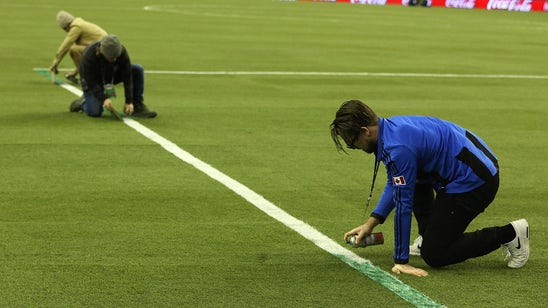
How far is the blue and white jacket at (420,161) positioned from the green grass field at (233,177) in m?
0.54

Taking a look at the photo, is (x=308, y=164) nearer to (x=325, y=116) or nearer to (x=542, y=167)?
(x=542, y=167)

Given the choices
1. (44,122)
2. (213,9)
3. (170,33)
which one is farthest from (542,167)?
(213,9)

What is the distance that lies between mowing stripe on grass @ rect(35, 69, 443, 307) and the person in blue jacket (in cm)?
23

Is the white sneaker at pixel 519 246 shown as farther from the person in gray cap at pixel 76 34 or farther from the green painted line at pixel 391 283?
the person in gray cap at pixel 76 34

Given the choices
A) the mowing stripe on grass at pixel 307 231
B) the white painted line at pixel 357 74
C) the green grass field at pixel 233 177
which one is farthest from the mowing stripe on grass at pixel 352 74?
the mowing stripe on grass at pixel 307 231

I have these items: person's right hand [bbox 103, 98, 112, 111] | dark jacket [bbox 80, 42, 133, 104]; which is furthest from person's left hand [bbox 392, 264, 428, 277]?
dark jacket [bbox 80, 42, 133, 104]

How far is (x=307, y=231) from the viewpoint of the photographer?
30.5ft

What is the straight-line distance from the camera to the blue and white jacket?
7500 millimetres

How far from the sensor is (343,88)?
2005 centimetres

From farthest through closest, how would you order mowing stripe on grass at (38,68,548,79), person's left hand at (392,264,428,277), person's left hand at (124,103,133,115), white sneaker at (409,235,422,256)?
mowing stripe on grass at (38,68,548,79), person's left hand at (124,103,133,115), white sneaker at (409,235,422,256), person's left hand at (392,264,428,277)

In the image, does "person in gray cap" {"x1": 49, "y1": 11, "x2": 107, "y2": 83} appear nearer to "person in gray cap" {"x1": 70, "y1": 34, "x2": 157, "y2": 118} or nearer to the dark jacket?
"person in gray cap" {"x1": 70, "y1": 34, "x2": 157, "y2": 118}

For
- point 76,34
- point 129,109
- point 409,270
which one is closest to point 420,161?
point 409,270

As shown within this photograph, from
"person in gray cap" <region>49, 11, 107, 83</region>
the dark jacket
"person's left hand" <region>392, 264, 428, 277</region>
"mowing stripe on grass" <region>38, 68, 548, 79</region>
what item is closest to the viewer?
"person's left hand" <region>392, 264, 428, 277</region>

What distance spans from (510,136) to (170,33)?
19644 millimetres
